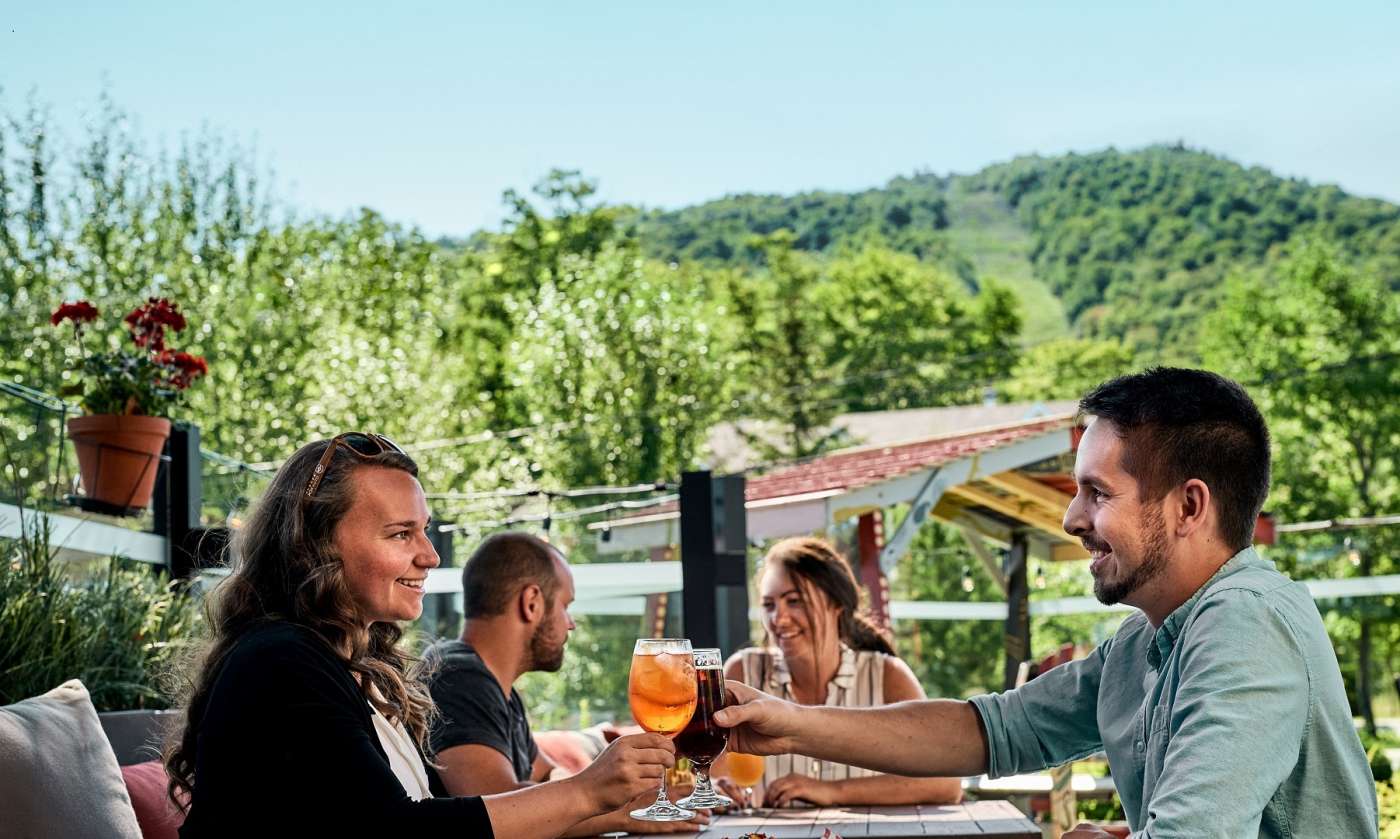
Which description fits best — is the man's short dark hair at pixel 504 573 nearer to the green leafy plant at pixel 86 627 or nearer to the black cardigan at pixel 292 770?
the green leafy plant at pixel 86 627

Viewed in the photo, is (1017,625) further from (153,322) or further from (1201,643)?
(1201,643)

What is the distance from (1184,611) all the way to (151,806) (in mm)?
2105

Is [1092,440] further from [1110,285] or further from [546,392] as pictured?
[1110,285]

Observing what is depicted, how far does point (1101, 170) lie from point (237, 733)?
247 ft

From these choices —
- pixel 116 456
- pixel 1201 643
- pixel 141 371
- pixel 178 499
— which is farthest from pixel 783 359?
pixel 1201 643

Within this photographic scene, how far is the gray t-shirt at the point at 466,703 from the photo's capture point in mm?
3754

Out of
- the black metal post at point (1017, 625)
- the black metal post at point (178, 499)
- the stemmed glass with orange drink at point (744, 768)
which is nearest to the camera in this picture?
the stemmed glass with orange drink at point (744, 768)

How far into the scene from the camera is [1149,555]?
208 centimetres

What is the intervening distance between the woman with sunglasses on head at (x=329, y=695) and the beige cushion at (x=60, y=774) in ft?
1.10

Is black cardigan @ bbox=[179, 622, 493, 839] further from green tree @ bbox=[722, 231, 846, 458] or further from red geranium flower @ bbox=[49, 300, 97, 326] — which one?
green tree @ bbox=[722, 231, 846, 458]

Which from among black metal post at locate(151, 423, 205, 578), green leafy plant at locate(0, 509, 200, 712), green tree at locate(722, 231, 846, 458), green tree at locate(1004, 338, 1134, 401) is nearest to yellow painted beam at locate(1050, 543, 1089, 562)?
black metal post at locate(151, 423, 205, 578)

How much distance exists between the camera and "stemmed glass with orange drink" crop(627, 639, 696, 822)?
2367 mm

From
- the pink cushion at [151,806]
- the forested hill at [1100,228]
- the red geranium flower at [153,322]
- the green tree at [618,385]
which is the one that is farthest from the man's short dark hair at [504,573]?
the forested hill at [1100,228]

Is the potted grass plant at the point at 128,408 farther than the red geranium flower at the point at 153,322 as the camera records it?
No
